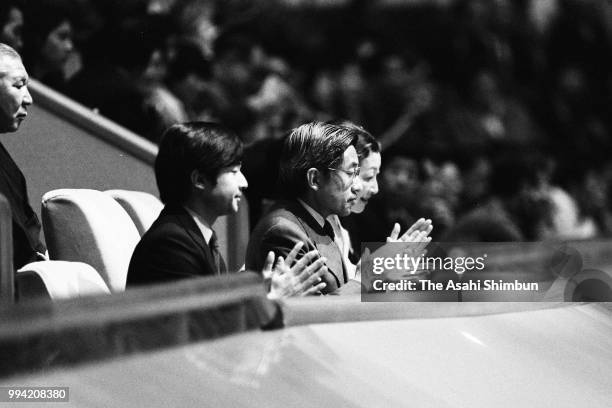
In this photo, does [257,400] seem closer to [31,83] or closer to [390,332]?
[390,332]

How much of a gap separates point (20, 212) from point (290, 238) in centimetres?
57

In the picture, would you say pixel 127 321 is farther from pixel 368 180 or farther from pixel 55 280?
pixel 368 180

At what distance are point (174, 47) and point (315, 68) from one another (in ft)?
7.75

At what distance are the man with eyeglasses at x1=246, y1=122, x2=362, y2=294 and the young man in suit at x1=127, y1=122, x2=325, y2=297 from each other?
13cm

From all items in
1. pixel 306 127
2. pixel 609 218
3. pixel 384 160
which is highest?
pixel 306 127

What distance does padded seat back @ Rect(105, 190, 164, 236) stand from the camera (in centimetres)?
271

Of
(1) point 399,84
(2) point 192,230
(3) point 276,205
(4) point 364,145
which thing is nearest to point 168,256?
(2) point 192,230

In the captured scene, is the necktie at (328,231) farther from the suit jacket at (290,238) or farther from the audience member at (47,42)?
the audience member at (47,42)

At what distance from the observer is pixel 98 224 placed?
2508 mm

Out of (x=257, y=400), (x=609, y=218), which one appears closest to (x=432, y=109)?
(x=609, y=218)

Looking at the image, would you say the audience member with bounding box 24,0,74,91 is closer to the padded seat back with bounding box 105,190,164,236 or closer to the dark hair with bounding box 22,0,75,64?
the dark hair with bounding box 22,0,75,64

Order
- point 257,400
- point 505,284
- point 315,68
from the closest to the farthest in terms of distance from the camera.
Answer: point 257,400, point 505,284, point 315,68

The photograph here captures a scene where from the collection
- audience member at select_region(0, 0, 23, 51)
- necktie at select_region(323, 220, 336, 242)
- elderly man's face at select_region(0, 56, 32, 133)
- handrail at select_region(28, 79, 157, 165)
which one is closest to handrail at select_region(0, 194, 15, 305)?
elderly man's face at select_region(0, 56, 32, 133)

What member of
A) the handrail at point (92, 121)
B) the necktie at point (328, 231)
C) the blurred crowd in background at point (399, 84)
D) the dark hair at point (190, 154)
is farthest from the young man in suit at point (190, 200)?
the handrail at point (92, 121)
